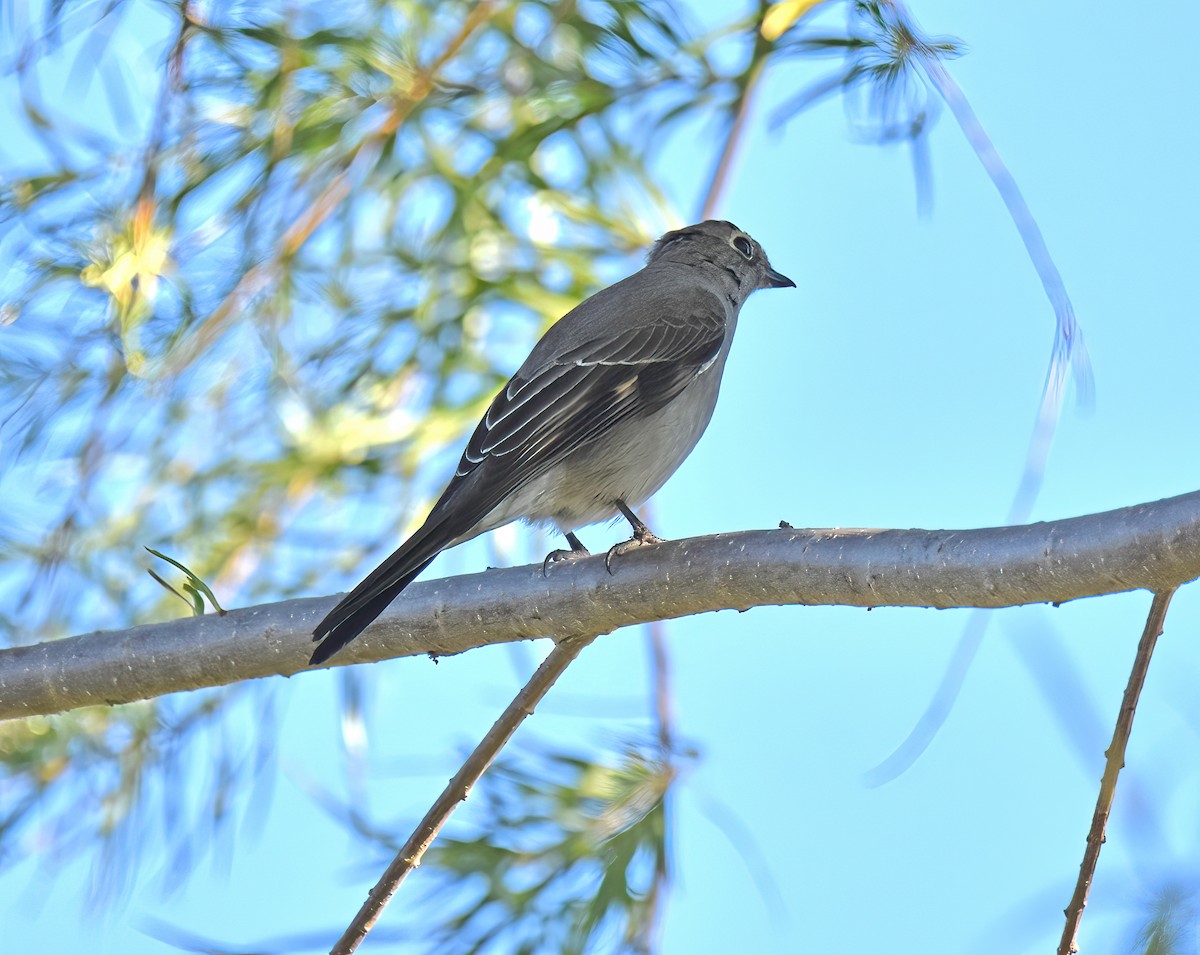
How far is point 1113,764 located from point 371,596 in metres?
0.95

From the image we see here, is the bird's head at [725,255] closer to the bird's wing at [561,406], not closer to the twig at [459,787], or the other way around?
the bird's wing at [561,406]

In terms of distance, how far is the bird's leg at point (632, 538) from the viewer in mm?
1918

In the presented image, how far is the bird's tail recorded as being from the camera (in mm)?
1864

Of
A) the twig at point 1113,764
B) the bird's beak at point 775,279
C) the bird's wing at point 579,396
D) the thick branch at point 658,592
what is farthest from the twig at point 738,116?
the twig at point 1113,764

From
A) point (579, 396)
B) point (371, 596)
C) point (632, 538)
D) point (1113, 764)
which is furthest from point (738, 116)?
point (1113, 764)

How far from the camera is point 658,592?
185 cm

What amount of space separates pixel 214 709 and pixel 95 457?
543 mm

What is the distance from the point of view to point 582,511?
2.54 m

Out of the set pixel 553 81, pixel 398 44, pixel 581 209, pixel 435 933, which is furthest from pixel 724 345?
pixel 435 933

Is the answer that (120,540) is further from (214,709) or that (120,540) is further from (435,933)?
(435,933)

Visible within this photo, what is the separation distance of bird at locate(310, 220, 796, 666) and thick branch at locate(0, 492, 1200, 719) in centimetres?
16

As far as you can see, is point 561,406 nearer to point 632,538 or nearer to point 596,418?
point 596,418

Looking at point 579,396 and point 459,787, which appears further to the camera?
point 579,396

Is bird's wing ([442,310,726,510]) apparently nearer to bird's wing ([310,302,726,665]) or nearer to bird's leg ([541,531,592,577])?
bird's wing ([310,302,726,665])
